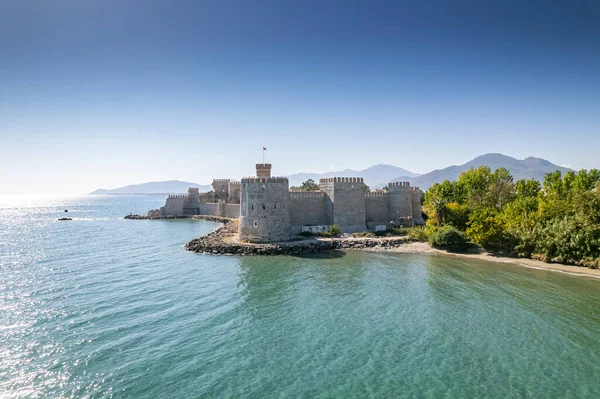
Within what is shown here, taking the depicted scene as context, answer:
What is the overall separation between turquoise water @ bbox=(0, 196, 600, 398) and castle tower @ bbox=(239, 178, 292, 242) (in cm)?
693

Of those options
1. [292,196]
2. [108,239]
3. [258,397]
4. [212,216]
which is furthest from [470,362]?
[212,216]

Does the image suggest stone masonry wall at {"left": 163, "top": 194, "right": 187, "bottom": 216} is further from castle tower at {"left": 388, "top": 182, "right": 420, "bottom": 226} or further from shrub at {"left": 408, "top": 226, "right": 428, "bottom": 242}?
shrub at {"left": 408, "top": 226, "right": 428, "bottom": 242}

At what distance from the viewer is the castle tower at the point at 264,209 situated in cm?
3281

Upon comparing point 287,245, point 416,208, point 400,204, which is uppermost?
point 400,204

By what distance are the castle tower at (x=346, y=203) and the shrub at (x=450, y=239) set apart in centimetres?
802

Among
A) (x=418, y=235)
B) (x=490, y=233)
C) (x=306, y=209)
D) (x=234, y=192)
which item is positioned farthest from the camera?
(x=234, y=192)

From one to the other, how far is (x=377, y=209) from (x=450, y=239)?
32.4ft

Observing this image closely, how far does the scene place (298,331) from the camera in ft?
50.8

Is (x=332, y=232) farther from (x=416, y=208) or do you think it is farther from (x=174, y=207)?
(x=174, y=207)

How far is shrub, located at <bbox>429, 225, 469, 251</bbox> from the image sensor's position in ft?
103

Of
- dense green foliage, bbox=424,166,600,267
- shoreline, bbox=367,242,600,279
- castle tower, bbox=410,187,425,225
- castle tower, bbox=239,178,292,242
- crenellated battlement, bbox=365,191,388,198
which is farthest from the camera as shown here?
castle tower, bbox=410,187,425,225

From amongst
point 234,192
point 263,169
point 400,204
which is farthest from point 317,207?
point 234,192

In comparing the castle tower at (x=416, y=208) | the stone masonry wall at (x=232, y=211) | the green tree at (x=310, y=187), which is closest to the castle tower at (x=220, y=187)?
the stone masonry wall at (x=232, y=211)

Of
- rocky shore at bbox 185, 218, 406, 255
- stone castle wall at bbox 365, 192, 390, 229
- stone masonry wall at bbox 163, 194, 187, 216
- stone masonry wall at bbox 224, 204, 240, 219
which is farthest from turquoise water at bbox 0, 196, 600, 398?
stone masonry wall at bbox 163, 194, 187, 216
